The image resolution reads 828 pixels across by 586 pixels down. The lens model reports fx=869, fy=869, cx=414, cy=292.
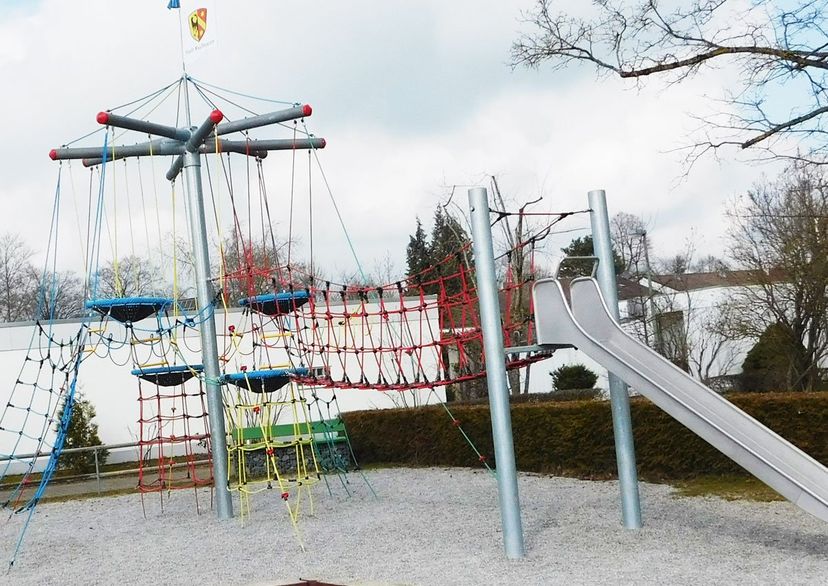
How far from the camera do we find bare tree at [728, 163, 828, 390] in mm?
19016

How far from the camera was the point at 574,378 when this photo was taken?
82.1ft

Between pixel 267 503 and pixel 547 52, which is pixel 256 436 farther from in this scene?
pixel 547 52

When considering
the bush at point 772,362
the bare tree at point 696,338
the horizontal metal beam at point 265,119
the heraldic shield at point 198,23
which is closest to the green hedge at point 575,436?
the horizontal metal beam at point 265,119

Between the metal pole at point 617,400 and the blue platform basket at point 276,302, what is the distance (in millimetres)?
2870

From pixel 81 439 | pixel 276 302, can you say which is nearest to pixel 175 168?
pixel 276 302

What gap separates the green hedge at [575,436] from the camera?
893 centimetres

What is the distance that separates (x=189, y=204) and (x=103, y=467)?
1007cm

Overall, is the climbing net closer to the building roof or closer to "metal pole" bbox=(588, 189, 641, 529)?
"metal pole" bbox=(588, 189, 641, 529)

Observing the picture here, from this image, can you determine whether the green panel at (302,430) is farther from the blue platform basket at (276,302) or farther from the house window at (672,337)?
the house window at (672,337)

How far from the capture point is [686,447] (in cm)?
961

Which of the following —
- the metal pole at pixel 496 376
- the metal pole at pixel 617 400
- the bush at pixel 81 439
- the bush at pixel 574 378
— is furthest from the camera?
the bush at pixel 574 378

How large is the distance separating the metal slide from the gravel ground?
0.59m

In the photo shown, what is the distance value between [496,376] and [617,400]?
1148 millimetres

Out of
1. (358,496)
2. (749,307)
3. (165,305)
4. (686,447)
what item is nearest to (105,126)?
(165,305)
